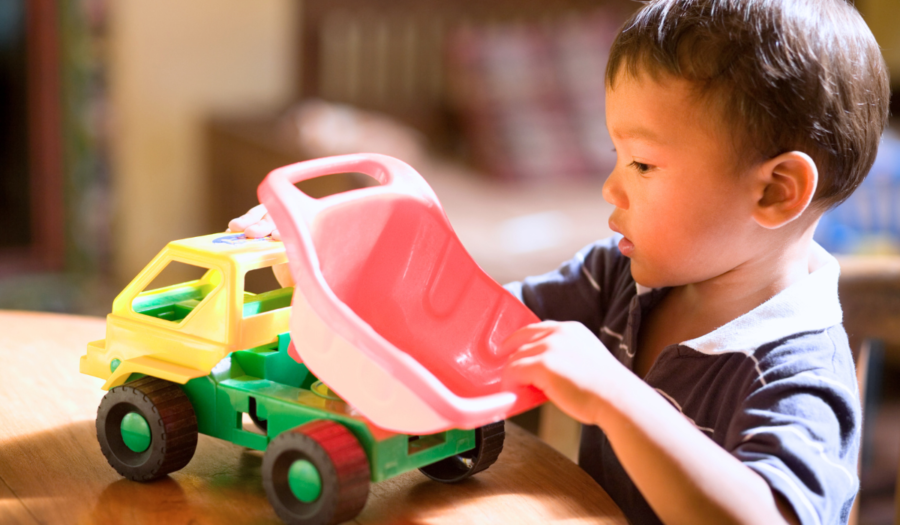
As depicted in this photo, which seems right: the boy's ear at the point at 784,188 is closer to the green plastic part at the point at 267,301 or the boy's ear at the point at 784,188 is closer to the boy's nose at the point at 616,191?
the boy's nose at the point at 616,191

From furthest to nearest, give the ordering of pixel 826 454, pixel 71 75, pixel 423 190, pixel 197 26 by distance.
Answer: pixel 197 26 → pixel 71 75 → pixel 423 190 → pixel 826 454

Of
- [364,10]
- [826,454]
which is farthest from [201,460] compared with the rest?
[364,10]

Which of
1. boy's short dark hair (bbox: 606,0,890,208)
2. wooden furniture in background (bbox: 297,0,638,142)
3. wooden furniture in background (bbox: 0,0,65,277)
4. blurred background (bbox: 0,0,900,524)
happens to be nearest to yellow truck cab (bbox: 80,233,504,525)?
boy's short dark hair (bbox: 606,0,890,208)

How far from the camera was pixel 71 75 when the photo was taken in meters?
2.65

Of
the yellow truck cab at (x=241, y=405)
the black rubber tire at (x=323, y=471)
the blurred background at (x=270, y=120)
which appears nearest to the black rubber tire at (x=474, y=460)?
the yellow truck cab at (x=241, y=405)

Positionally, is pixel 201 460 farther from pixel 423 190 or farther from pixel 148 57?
pixel 148 57

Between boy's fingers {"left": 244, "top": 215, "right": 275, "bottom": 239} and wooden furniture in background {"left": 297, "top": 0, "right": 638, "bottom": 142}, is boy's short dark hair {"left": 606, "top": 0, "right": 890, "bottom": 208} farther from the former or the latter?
wooden furniture in background {"left": 297, "top": 0, "right": 638, "bottom": 142}

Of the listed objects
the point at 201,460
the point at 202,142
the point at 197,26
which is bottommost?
the point at 202,142

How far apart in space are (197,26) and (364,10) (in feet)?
1.78

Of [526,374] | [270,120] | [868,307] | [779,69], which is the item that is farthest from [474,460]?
[270,120]

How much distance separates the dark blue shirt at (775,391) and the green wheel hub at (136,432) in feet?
1.31

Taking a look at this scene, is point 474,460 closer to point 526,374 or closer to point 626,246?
point 526,374

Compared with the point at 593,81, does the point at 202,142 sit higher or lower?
lower

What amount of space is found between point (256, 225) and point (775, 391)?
0.40m
